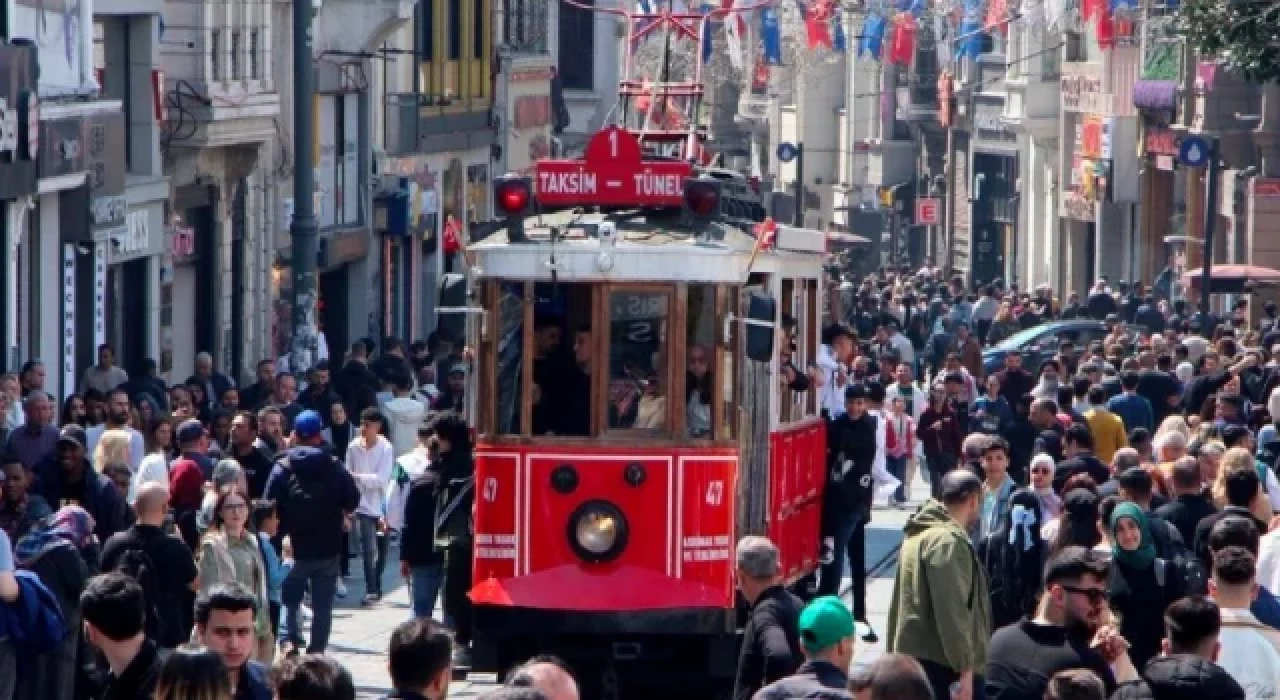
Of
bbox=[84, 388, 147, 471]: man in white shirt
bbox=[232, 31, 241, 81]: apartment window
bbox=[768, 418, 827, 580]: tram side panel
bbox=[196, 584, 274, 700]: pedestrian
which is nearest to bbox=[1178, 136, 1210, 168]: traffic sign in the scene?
bbox=[232, 31, 241, 81]: apartment window

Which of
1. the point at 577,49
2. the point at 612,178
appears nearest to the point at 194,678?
the point at 612,178

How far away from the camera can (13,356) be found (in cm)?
2766

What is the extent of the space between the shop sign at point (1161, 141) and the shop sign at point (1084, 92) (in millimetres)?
2488

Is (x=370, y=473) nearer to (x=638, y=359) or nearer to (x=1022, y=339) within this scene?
(x=638, y=359)

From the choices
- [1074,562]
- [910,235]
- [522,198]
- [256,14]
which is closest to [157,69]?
[256,14]

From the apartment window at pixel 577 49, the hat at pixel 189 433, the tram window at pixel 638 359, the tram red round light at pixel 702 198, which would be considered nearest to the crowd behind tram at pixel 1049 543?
the tram red round light at pixel 702 198

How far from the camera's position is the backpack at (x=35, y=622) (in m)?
12.9

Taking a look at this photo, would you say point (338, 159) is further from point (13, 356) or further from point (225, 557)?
point (225, 557)

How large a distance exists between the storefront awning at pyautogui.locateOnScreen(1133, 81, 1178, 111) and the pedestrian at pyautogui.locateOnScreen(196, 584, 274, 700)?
45941mm

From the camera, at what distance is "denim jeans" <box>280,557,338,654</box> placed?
717 inches

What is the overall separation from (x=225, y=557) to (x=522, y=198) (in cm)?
284

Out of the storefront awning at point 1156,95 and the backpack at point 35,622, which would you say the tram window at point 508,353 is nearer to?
the backpack at point 35,622

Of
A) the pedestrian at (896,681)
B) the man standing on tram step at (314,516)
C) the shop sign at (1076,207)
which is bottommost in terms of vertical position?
the shop sign at (1076,207)

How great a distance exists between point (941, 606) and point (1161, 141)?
44.1 metres
